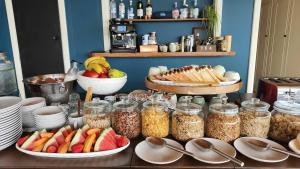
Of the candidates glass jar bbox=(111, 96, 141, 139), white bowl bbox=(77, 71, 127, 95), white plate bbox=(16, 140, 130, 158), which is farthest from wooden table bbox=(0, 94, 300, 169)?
white bowl bbox=(77, 71, 127, 95)

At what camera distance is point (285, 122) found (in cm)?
88

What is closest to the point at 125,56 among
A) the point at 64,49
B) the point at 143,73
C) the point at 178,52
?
the point at 143,73

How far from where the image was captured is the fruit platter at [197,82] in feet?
3.92

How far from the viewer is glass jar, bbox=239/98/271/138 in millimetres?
868

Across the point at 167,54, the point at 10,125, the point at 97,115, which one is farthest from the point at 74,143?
the point at 167,54

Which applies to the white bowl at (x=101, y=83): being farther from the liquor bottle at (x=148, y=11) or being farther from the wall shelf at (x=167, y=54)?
the liquor bottle at (x=148, y=11)

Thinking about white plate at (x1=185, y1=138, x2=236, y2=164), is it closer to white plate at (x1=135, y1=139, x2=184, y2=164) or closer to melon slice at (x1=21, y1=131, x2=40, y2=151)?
white plate at (x1=135, y1=139, x2=184, y2=164)

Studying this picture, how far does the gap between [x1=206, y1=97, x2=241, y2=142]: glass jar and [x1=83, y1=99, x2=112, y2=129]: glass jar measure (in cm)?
43

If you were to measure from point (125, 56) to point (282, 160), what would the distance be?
2632 mm

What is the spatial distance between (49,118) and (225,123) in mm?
719

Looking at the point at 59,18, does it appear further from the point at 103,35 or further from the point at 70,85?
the point at 70,85

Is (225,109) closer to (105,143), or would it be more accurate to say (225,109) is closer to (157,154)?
(157,154)

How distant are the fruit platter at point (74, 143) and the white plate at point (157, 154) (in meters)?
0.06

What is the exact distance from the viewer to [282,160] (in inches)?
28.7
